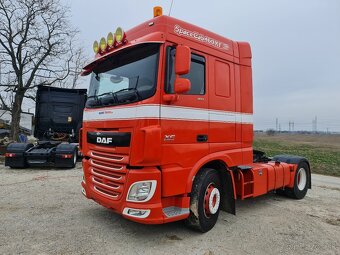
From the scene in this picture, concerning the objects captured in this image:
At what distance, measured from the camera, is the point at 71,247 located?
4.16 meters

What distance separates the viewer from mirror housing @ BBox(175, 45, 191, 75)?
161 inches

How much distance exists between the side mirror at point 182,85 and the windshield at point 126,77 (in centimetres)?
31

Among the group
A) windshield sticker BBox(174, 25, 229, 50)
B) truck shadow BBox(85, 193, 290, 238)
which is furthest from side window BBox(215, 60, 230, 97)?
truck shadow BBox(85, 193, 290, 238)

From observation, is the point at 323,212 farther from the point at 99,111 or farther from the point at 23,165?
the point at 23,165

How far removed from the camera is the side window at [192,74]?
14.1 feet

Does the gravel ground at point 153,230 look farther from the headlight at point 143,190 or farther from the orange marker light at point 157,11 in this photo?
the orange marker light at point 157,11

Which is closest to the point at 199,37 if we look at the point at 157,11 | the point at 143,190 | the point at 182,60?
the point at 157,11

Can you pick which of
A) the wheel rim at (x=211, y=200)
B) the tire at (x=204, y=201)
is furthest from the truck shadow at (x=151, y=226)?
the wheel rim at (x=211, y=200)

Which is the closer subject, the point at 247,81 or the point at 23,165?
the point at 247,81

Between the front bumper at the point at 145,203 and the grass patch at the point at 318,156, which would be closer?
the front bumper at the point at 145,203

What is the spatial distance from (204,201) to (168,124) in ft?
4.71

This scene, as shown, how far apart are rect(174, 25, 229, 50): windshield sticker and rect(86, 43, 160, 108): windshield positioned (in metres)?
0.51

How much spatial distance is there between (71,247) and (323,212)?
16.5 ft

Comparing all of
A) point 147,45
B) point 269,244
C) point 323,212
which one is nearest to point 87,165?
point 147,45
